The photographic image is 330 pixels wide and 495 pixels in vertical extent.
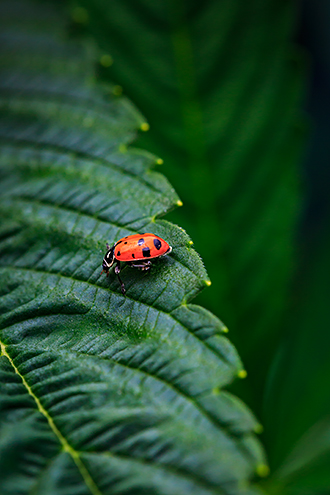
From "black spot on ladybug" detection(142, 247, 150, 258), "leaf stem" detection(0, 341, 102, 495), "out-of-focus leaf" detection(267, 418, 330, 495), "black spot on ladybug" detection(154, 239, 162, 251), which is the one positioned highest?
"black spot on ladybug" detection(154, 239, 162, 251)

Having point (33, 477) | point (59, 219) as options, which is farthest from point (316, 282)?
point (33, 477)

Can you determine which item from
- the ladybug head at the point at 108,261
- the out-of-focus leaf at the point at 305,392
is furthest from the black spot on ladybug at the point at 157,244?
the out-of-focus leaf at the point at 305,392

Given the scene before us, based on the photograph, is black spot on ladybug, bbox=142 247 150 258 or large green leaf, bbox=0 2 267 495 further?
black spot on ladybug, bbox=142 247 150 258

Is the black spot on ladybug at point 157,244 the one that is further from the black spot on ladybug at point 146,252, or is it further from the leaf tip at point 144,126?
the leaf tip at point 144,126

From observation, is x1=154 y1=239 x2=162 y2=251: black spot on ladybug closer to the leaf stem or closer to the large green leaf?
the large green leaf

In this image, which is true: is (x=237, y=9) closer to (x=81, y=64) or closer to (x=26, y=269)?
(x=81, y=64)

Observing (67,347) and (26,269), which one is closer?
(67,347)

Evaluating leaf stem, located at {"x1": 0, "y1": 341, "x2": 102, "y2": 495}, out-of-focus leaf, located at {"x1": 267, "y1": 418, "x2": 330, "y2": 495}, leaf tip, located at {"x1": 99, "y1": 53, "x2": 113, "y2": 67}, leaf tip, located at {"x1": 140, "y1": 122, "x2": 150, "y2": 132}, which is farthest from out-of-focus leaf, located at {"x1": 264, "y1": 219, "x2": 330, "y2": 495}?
leaf tip, located at {"x1": 99, "y1": 53, "x2": 113, "y2": 67}
